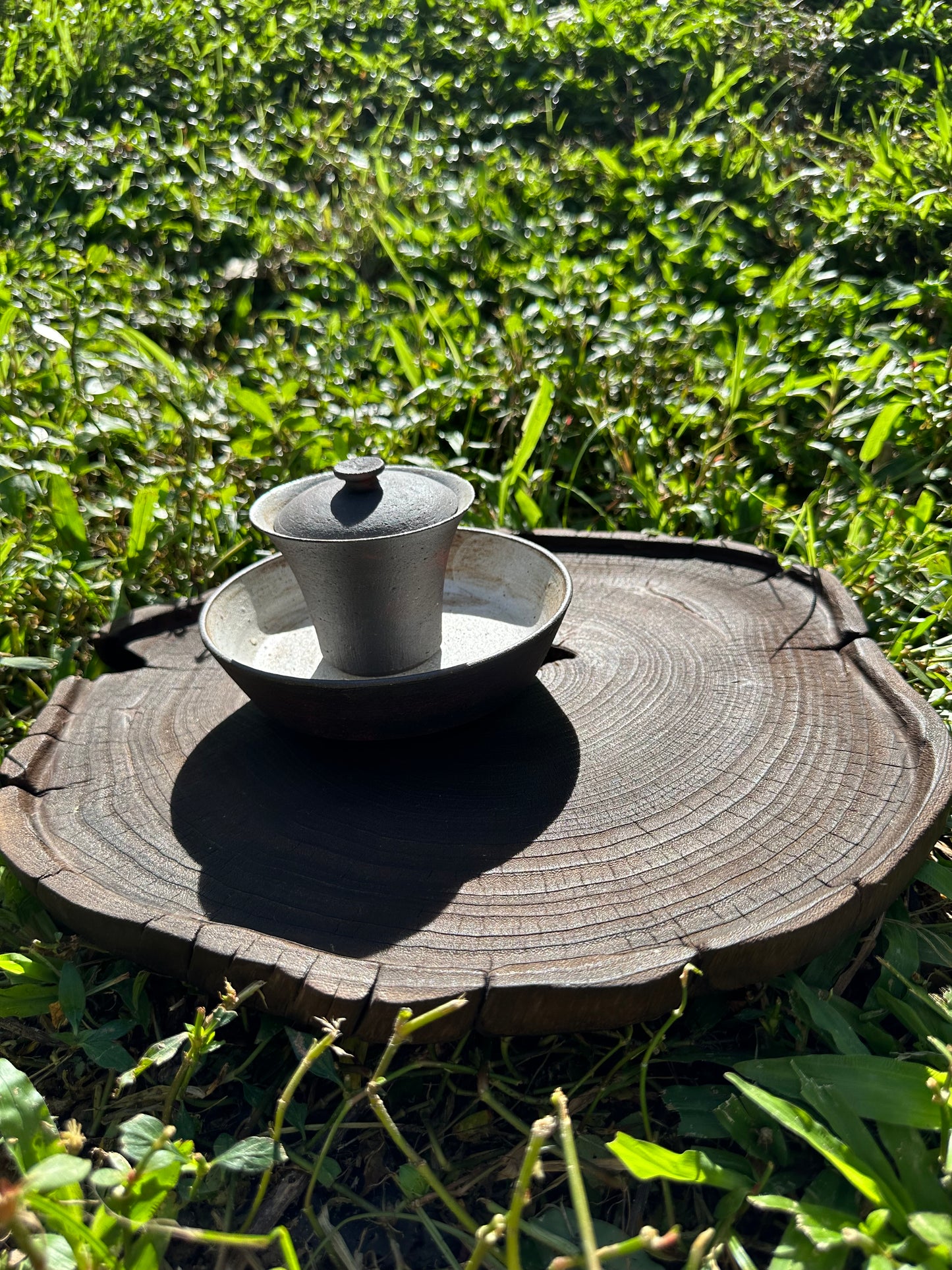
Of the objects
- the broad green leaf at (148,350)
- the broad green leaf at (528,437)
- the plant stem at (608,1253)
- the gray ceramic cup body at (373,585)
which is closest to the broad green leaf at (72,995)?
the gray ceramic cup body at (373,585)

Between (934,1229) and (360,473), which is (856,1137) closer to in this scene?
(934,1229)

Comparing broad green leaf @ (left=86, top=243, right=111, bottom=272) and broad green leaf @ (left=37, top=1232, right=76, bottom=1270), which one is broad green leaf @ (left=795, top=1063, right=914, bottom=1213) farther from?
broad green leaf @ (left=86, top=243, right=111, bottom=272)

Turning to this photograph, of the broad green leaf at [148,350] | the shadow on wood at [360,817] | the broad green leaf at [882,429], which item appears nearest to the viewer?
the shadow on wood at [360,817]

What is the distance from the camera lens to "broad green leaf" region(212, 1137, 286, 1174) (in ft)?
4.47

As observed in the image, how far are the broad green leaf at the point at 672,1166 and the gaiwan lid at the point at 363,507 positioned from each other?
937 millimetres

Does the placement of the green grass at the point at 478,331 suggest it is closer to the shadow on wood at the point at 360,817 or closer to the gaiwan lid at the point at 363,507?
the shadow on wood at the point at 360,817

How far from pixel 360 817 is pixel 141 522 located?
1.26m

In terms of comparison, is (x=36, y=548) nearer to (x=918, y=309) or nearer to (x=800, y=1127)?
(x=800, y=1127)

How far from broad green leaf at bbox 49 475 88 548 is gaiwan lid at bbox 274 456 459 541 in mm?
1009

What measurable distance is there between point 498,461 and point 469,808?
5.70 ft

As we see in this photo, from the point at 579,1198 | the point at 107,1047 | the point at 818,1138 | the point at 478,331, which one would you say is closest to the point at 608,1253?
the point at 579,1198

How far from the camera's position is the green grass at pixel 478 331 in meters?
1.63

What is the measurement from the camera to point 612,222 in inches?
154

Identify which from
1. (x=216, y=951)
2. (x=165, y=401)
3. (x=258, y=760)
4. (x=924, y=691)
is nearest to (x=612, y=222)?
(x=165, y=401)
